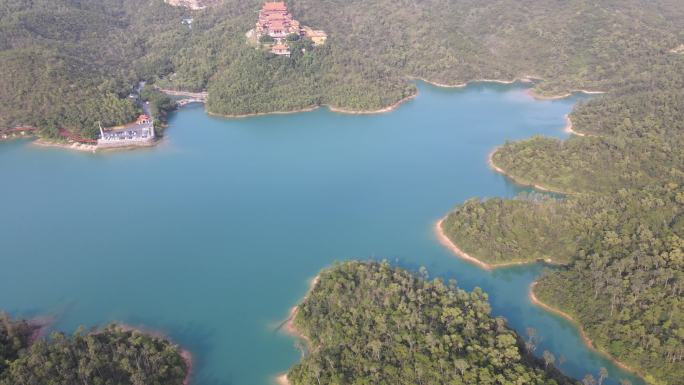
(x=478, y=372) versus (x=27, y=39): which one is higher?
→ (x=27, y=39)

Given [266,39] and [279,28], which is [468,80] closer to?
[279,28]

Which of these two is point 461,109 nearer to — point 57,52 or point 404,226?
point 404,226

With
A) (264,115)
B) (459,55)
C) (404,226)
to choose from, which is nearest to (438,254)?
(404,226)

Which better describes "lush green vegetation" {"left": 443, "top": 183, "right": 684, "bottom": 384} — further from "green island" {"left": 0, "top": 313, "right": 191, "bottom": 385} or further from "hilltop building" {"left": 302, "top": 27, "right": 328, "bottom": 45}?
"hilltop building" {"left": 302, "top": 27, "right": 328, "bottom": 45}

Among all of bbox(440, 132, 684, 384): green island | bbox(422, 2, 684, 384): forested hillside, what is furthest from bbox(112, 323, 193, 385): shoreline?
bbox(422, 2, 684, 384): forested hillside

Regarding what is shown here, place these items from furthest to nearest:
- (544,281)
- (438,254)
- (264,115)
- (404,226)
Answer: (264,115), (404,226), (438,254), (544,281)

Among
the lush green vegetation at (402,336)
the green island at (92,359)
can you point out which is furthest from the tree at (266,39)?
the green island at (92,359)
